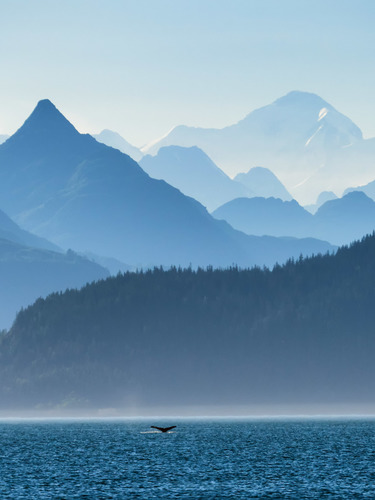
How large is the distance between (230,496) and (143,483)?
55.3 ft

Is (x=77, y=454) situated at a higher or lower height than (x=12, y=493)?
higher

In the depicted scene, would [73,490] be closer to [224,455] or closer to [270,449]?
[224,455]

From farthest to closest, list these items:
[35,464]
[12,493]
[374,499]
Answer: [35,464] → [12,493] → [374,499]

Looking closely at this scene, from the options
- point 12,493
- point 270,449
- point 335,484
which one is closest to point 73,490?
point 12,493

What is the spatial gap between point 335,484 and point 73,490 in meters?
28.0

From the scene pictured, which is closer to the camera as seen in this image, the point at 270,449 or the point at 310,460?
the point at 310,460

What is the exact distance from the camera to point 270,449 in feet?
644

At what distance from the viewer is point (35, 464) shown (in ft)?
538

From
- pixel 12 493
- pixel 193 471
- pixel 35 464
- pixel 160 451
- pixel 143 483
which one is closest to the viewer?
pixel 12 493

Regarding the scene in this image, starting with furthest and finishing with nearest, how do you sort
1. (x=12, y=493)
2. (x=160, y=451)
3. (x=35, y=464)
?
(x=160, y=451) < (x=35, y=464) < (x=12, y=493)

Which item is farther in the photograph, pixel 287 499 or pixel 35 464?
pixel 35 464

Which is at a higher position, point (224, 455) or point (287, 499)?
point (224, 455)

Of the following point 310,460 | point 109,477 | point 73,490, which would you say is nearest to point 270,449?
point 310,460

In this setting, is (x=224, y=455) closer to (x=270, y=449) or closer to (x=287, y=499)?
(x=270, y=449)
